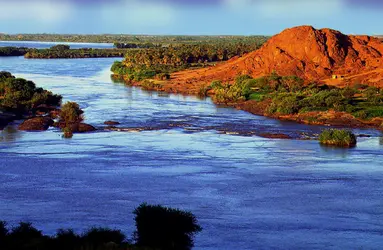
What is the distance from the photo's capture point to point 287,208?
23.8 metres

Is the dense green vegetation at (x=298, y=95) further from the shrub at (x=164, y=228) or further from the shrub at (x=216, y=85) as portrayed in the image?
the shrub at (x=164, y=228)

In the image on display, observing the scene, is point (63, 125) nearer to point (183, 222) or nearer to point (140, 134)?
point (140, 134)

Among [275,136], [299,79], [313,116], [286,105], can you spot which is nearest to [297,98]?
[286,105]

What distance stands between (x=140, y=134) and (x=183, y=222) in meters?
23.2

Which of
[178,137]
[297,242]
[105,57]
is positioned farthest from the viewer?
[105,57]

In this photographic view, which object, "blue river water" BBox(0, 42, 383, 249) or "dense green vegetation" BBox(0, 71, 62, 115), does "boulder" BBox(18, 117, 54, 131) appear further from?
"dense green vegetation" BBox(0, 71, 62, 115)

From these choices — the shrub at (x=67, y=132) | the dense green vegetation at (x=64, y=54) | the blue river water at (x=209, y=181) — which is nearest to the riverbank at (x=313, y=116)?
the blue river water at (x=209, y=181)

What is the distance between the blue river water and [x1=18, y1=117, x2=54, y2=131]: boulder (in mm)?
722

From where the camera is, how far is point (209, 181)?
27.8 m

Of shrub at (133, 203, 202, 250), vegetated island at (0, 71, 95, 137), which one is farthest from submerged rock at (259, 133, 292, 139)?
shrub at (133, 203, 202, 250)

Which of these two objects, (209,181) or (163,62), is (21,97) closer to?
(209,181)

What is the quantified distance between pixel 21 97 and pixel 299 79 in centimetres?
2530

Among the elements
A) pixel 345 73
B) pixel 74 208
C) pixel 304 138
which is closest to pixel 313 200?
pixel 74 208

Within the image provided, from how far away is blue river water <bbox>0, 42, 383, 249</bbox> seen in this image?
21.3 metres
